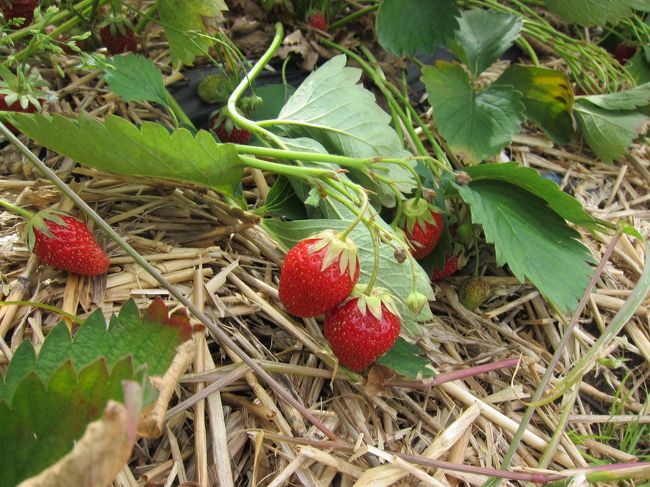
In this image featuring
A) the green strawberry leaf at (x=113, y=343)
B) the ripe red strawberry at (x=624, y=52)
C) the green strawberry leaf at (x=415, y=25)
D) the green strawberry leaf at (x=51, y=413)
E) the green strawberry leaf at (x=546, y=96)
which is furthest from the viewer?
the ripe red strawberry at (x=624, y=52)

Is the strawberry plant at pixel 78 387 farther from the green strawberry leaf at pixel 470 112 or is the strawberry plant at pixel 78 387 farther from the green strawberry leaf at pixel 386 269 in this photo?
the green strawberry leaf at pixel 470 112

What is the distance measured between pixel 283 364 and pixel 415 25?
789 millimetres

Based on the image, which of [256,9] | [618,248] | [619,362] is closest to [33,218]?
[256,9]

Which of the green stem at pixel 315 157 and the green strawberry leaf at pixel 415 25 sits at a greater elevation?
the green strawberry leaf at pixel 415 25

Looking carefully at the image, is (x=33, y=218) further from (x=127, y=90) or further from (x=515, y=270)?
(x=515, y=270)

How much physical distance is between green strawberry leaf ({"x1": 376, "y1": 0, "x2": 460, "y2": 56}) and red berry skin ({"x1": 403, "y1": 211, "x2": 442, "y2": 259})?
0.44 meters

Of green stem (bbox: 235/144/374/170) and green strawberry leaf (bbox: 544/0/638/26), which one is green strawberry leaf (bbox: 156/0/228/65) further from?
green strawberry leaf (bbox: 544/0/638/26)

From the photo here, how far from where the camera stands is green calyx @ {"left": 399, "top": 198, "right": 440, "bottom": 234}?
1002 mm

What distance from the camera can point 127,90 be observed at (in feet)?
3.50

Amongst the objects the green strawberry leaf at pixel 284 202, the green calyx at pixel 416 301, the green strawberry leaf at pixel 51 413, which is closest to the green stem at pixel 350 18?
the green strawberry leaf at pixel 284 202

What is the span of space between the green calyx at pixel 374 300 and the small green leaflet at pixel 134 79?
51cm

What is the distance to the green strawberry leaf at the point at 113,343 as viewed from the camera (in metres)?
0.65

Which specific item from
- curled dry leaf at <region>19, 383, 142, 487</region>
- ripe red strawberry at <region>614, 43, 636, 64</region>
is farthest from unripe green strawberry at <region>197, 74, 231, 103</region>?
ripe red strawberry at <region>614, 43, 636, 64</region>

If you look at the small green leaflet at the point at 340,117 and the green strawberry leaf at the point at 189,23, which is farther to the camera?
the green strawberry leaf at the point at 189,23
